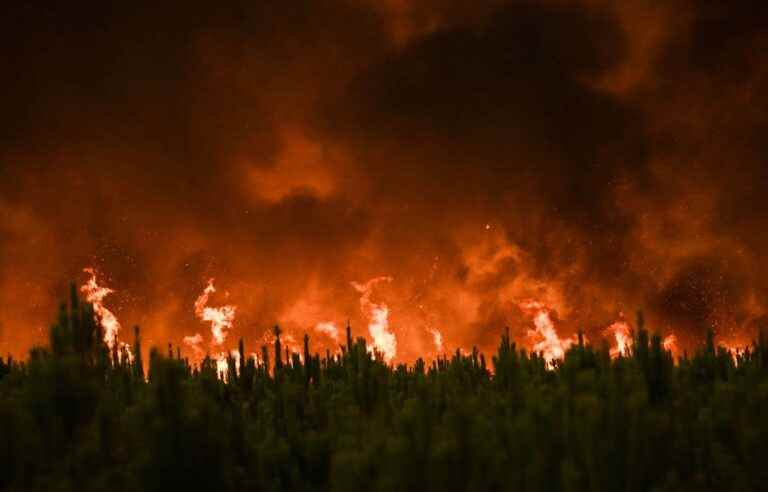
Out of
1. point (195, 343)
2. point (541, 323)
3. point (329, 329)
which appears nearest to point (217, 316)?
point (195, 343)

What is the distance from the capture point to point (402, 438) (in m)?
2.26

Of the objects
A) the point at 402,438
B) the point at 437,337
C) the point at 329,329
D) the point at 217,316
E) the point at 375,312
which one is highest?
the point at 217,316

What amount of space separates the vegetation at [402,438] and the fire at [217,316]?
4021 cm

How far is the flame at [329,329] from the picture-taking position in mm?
44094

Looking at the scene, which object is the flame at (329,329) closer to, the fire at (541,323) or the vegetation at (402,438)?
the fire at (541,323)

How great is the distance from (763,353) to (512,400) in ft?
6.62

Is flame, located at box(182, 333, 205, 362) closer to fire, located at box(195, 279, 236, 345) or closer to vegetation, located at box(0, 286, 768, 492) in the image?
fire, located at box(195, 279, 236, 345)

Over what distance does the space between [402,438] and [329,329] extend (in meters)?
42.7

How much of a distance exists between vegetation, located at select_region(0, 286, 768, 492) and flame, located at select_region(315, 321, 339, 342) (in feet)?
135

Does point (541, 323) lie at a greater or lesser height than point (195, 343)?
lesser

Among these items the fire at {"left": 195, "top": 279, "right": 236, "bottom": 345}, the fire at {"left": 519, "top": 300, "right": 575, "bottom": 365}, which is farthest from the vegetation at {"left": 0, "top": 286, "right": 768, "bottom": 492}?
the fire at {"left": 195, "top": 279, "right": 236, "bottom": 345}

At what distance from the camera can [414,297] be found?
45.0 metres

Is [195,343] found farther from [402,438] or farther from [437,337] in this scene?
[402,438]

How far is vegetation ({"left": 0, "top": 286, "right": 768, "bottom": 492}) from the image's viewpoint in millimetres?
2256
